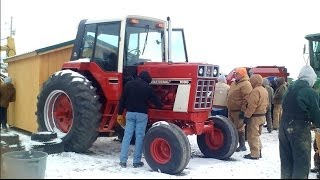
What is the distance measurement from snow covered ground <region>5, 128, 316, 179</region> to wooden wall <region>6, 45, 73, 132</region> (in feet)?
7.19

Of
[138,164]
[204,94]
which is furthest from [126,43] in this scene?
[138,164]

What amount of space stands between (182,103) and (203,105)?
44 cm

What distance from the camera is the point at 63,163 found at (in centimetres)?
705

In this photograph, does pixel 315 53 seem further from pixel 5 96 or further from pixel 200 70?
pixel 5 96

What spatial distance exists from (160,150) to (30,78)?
14.2ft

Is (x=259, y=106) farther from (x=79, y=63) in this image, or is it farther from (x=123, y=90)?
(x=79, y=63)

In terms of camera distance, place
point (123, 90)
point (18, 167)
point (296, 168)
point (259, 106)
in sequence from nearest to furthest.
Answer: point (18, 167) → point (296, 168) → point (123, 90) → point (259, 106)

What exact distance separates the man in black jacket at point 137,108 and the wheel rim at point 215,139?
159 centimetres

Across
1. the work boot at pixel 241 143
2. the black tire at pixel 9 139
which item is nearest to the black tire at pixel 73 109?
the black tire at pixel 9 139

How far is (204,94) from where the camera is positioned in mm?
7613

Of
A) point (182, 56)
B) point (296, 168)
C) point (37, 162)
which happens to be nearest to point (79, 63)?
point (182, 56)

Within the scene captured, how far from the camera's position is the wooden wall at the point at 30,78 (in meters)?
9.63

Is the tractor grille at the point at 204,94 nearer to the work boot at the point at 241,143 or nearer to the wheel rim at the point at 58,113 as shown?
A: the work boot at the point at 241,143

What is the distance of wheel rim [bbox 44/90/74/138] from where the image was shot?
27.4 ft
